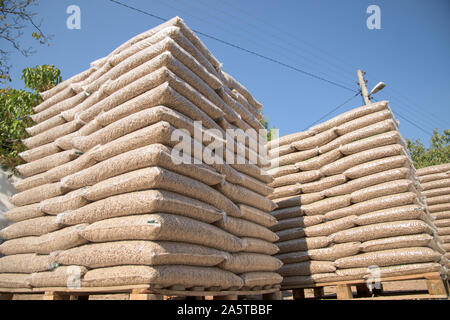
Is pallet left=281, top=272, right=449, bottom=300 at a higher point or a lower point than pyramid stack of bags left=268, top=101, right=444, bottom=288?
lower

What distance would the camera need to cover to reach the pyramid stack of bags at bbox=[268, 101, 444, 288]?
3.79m

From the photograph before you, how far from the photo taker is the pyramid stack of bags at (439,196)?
623 cm

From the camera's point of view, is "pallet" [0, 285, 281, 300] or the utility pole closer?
"pallet" [0, 285, 281, 300]

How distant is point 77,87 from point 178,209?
8.57 ft

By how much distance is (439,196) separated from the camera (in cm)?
655

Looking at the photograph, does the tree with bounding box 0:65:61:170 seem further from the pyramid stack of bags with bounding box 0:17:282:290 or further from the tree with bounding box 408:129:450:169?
the tree with bounding box 408:129:450:169

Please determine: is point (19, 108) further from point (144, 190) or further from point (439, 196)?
point (439, 196)

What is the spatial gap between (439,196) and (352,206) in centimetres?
353

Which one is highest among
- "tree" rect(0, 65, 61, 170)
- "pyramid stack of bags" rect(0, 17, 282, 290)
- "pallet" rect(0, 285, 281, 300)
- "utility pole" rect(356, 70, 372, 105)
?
"utility pole" rect(356, 70, 372, 105)

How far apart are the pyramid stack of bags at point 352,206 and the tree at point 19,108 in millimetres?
4085

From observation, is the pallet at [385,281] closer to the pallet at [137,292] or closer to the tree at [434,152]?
the pallet at [137,292]

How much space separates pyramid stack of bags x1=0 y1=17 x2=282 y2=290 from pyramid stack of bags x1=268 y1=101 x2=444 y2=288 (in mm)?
921

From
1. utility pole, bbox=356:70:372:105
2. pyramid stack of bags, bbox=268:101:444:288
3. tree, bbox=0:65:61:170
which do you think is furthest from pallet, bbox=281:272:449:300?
utility pole, bbox=356:70:372:105

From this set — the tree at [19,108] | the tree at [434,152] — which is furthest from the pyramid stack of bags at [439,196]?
the tree at [434,152]
